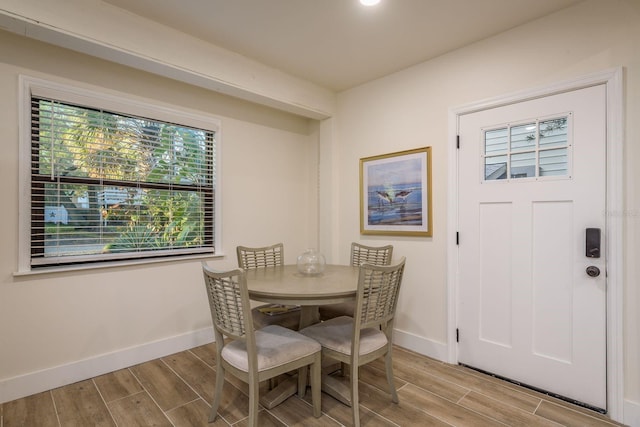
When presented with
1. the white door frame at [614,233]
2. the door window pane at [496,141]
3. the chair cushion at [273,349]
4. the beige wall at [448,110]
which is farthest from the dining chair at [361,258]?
the white door frame at [614,233]

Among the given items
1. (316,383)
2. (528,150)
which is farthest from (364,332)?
(528,150)

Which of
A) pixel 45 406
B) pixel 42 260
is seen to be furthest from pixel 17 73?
pixel 45 406

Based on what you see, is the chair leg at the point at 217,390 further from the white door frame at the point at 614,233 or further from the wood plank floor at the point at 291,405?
the white door frame at the point at 614,233

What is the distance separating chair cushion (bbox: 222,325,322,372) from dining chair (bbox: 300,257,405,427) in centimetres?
14

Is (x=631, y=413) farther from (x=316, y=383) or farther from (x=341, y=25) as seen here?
(x=341, y=25)

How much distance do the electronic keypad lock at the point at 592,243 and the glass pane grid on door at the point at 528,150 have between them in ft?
1.31

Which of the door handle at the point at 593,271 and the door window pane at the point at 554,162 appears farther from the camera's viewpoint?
the door window pane at the point at 554,162

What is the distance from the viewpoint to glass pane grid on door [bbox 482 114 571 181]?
2.17 meters

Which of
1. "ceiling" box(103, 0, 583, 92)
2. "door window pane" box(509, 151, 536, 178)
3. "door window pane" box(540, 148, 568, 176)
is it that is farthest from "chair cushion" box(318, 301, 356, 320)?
"ceiling" box(103, 0, 583, 92)

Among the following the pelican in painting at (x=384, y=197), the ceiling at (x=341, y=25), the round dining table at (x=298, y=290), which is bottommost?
the round dining table at (x=298, y=290)

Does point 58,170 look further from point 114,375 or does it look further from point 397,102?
point 397,102

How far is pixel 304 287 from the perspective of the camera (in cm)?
205

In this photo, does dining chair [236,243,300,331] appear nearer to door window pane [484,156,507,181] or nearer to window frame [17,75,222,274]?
window frame [17,75,222,274]

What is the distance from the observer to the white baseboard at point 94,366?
2.14m
